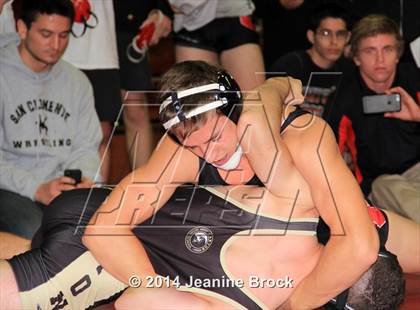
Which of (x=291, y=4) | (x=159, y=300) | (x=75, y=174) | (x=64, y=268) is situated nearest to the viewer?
(x=159, y=300)

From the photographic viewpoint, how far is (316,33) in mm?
4395

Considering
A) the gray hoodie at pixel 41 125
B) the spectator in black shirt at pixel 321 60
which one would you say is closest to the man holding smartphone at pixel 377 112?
the spectator in black shirt at pixel 321 60

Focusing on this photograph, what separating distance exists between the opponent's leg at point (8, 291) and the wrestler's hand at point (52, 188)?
2.70ft

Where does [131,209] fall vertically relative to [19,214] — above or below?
above

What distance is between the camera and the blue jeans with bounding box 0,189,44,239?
10.3ft

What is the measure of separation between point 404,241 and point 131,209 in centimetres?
102

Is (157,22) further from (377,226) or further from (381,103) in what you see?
(377,226)

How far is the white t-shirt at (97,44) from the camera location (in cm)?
392

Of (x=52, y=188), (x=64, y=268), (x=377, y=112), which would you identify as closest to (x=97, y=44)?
(x=52, y=188)

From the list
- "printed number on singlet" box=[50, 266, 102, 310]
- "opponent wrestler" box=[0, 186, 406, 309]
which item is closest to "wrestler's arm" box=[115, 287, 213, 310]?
"opponent wrestler" box=[0, 186, 406, 309]

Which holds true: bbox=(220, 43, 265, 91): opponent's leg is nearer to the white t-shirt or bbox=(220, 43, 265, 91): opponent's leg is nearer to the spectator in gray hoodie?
the white t-shirt

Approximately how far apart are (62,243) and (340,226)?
0.91 m

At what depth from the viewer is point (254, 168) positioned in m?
2.44

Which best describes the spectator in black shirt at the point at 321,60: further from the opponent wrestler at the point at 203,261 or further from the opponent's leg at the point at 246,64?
the opponent wrestler at the point at 203,261
